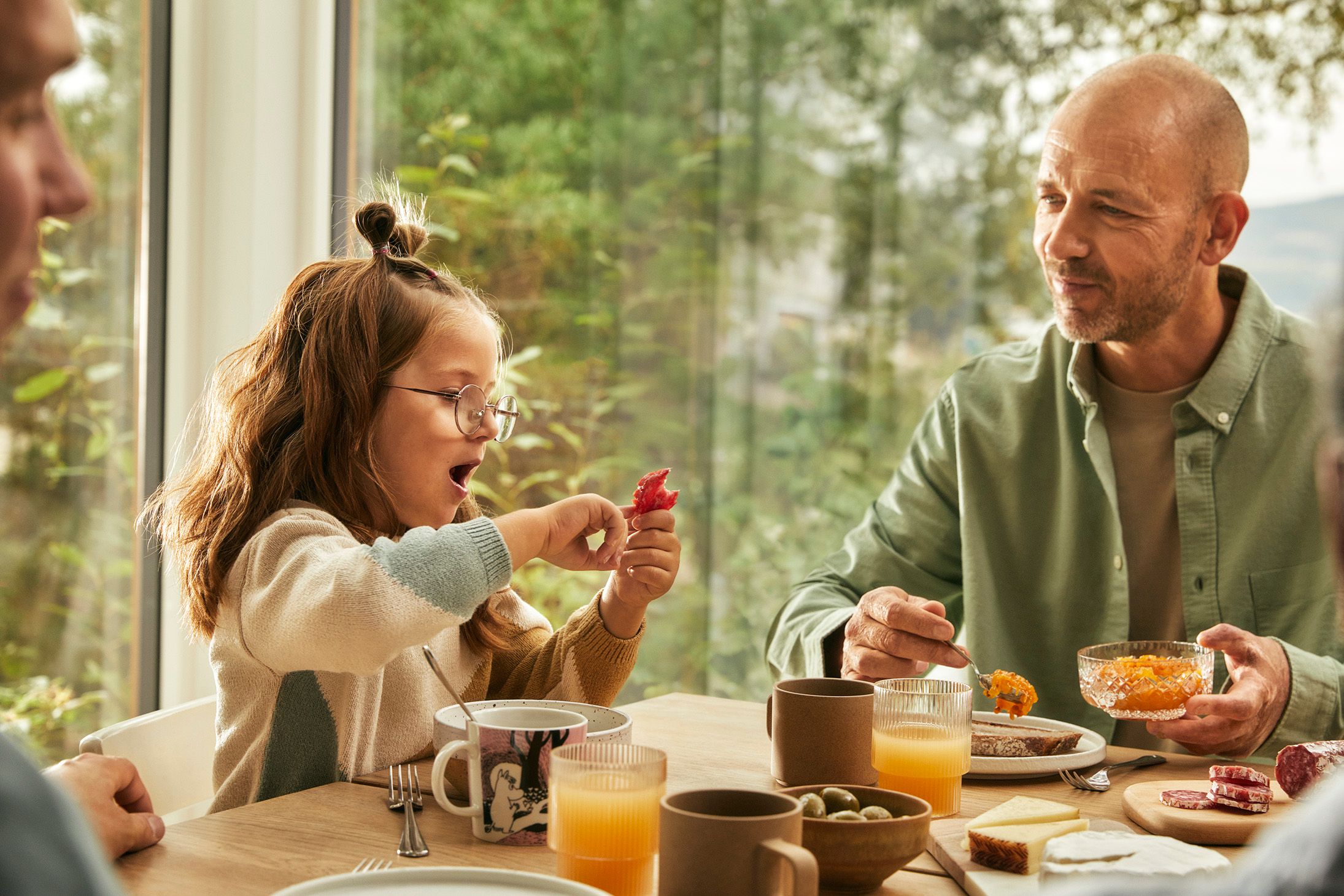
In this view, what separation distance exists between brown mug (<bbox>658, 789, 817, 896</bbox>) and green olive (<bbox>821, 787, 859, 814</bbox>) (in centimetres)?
12

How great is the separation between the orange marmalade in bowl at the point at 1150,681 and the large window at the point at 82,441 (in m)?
2.19

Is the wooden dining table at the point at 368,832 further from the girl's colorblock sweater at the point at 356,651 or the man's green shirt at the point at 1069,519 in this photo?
the man's green shirt at the point at 1069,519

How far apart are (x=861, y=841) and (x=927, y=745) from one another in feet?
0.91

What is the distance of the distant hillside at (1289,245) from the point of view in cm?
255

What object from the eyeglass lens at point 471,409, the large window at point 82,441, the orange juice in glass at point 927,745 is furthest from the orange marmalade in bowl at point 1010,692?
the large window at point 82,441

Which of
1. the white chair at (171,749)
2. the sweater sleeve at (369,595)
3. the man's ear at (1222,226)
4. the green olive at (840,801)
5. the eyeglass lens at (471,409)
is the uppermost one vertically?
the man's ear at (1222,226)

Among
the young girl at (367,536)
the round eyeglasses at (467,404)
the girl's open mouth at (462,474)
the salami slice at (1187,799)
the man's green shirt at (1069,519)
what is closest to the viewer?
the salami slice at (1187,799)

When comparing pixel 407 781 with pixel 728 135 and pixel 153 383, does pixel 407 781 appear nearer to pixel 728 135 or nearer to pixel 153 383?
pixel 153 383

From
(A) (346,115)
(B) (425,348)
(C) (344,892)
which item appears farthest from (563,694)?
(A) (346,115)

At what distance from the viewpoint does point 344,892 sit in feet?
2.81

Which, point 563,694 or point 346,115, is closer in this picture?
point 563,694

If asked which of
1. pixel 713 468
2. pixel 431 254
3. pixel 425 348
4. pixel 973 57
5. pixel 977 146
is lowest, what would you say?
pixel 713 468

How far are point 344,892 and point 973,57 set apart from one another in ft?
8.44

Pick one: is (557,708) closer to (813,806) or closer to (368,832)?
(368,832)
